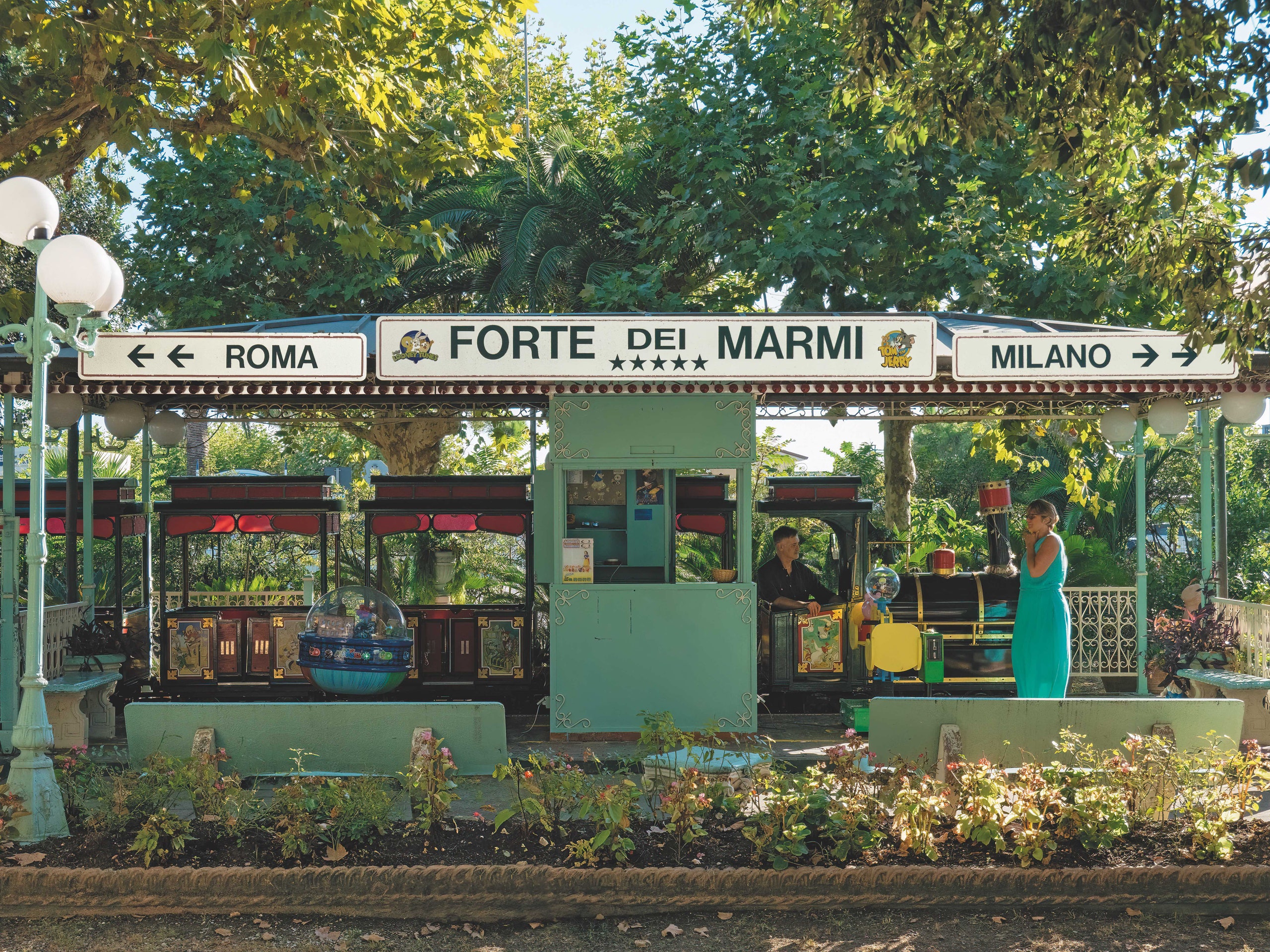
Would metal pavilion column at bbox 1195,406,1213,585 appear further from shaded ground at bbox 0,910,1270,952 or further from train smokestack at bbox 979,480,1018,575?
shaded ground at bbox 0,910,1270,952

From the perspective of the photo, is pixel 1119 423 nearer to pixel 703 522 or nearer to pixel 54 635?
pixel 703 522

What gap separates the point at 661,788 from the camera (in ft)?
20.4

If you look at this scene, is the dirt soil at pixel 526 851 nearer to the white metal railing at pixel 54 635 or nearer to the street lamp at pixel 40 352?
the street lamp at pixel 40 352

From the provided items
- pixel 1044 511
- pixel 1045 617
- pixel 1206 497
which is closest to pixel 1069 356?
pixel 1044 511

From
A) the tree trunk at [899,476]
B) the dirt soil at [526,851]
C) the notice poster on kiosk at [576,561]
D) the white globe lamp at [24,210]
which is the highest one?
the white globe lamp at [24,210]

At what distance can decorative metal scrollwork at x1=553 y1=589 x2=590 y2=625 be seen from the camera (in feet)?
30.9

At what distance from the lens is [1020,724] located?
21.3 ft

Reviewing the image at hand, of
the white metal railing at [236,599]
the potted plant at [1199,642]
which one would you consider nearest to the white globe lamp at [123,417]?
the white metal railing at [236,599]

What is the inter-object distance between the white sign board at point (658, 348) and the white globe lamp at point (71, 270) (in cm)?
239

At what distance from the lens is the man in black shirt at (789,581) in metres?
11.0

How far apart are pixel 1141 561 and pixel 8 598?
32.5ft

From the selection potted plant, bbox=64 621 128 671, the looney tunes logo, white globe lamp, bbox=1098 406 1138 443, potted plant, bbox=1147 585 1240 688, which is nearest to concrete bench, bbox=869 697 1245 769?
potted plant, bbox=1147 585 1240 688

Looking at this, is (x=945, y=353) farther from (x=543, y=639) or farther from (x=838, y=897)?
(x=543, y=639)

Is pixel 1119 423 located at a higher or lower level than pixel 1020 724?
higher
